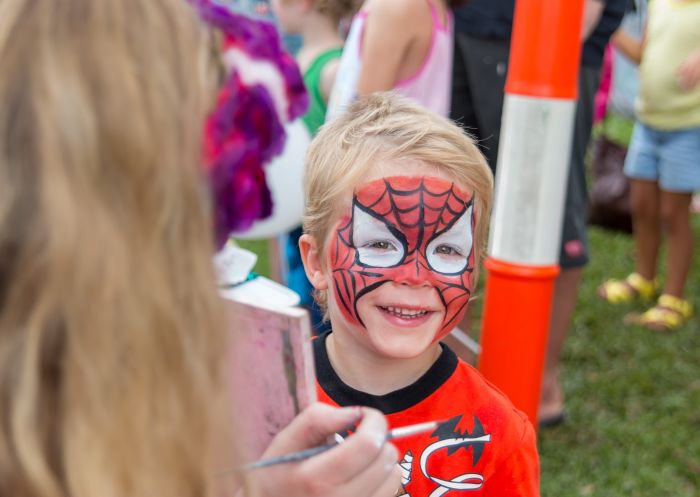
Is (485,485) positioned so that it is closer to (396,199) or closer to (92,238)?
(396,199)

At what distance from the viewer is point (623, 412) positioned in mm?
3932

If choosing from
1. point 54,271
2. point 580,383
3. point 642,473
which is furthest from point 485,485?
point 580,383

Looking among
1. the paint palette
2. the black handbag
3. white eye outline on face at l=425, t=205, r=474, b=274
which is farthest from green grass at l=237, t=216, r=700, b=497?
the paint palette

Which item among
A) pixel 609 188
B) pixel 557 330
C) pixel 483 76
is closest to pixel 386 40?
pixel 483 76

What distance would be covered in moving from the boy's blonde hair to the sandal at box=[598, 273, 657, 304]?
11.8ft

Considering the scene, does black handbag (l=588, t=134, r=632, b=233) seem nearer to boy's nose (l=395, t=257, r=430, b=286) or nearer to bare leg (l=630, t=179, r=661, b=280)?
bare leg (l=630, t=179, r=661, b=280)

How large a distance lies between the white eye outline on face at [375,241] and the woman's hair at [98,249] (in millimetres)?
712

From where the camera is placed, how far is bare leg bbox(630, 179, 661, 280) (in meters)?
4.83

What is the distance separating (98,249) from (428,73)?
2.14 metres

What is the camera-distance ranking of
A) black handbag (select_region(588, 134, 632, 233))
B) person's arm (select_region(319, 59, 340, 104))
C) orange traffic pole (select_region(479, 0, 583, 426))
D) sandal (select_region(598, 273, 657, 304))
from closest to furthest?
orange traffic pole (select_region(479, 0, 583, 426)), person's arm (select_region(319, 59, 340, 104)), sandal (select_region(598, 273, 657, 304)), black handbag (select_region(588, 134, 632, 233))

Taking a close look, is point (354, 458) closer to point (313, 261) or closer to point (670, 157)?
point (313, 261)

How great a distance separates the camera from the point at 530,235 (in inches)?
97.0

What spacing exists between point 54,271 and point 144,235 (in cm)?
9

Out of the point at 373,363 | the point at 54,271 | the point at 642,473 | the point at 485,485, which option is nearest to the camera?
the point at 54,271
